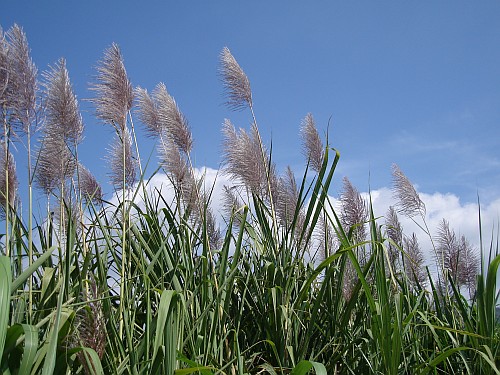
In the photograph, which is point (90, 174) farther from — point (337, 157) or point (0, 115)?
point (337, 157)

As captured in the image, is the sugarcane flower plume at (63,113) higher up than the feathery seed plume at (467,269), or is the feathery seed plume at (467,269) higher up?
the sugarcane flower plume at (63,113)

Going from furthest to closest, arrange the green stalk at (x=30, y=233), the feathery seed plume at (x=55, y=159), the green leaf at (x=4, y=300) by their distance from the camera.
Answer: the feathery seed plume at (x=55, y=159) < the green stalk at (x=30, y=233) < the green leaf at (x=4, y=300)

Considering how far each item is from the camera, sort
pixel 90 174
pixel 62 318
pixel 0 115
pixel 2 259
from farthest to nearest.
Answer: pixel 90 174 < pixel 0 115 < pixel 62 318 < pixel 2 259

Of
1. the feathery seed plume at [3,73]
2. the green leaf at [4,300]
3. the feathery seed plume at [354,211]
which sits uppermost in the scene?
the feathery seed plume at [3,73]

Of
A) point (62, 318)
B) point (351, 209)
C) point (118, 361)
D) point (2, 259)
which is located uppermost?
point (351, 209)

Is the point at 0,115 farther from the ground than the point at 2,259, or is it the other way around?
the point at 0,115

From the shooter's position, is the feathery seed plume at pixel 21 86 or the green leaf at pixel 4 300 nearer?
the green leaf at pixel 4 300

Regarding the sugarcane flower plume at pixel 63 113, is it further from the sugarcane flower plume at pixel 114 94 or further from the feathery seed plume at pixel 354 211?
the feathery seed plume at pixel 354 211

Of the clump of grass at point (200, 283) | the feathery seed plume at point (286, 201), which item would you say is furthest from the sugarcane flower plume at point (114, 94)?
the feathery seed plume at point (286, 201)

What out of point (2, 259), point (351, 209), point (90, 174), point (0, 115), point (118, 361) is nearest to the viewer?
point (2, 259)

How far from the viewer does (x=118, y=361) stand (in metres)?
2.17

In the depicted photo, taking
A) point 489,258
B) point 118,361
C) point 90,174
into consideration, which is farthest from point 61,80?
point 489,258

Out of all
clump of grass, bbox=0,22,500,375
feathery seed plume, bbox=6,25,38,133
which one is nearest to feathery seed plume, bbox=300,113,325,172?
clump of grass, bbox=0,22,500,375

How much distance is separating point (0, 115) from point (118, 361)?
113 cm
